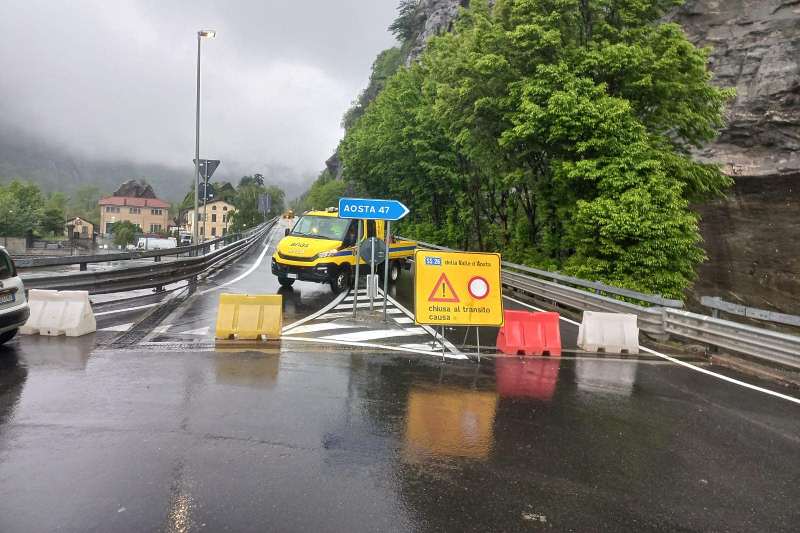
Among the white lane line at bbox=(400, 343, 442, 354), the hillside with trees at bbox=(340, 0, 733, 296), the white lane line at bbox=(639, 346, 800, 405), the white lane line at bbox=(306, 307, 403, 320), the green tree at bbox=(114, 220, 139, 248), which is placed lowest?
the white lane line at bbox=(639, 346, 800, 405)

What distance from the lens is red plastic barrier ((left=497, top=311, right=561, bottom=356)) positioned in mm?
9352

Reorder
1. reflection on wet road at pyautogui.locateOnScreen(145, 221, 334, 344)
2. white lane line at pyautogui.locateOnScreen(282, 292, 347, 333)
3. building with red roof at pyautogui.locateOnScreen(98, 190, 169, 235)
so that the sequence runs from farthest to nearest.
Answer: building with red roof at pyautogui.locateOnScreen(98, 190, 169, 235)
white lane line at pyautogui.locateOnScreen(282, 292, 347, 333)
reflection on wet road at pyautogui.locateOnScreen(145, 221, 334, 344)

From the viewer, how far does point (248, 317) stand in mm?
9180

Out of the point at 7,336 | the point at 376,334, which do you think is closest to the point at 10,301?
the point at 7,336

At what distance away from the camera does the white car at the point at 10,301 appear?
7.33 metres

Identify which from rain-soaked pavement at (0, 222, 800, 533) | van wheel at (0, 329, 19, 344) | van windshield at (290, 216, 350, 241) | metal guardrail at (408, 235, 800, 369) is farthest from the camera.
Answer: van windshield at (290, 216, 350, 241)

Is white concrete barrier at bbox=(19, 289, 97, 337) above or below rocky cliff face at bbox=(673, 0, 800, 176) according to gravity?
below

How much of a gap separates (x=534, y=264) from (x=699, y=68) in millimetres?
8936

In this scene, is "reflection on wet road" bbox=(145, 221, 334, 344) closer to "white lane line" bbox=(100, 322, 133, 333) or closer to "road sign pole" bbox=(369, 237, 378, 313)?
"white lane line" bbox=(100, 322, 133, 333)

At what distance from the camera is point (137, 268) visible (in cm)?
1312

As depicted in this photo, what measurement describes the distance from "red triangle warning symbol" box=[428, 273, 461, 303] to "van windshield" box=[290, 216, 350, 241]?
7.98 m

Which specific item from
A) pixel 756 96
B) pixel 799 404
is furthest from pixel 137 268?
pixel 756 96

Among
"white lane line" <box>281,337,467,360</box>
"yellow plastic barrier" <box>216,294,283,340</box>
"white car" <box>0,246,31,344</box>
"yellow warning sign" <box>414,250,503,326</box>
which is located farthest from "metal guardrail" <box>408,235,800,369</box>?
"white car" <box>0,246,31,344</box>

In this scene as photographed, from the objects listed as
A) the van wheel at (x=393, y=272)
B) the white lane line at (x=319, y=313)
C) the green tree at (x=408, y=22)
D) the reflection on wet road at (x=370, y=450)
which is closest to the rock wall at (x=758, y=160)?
the van wheel at (x=393, y=272)
